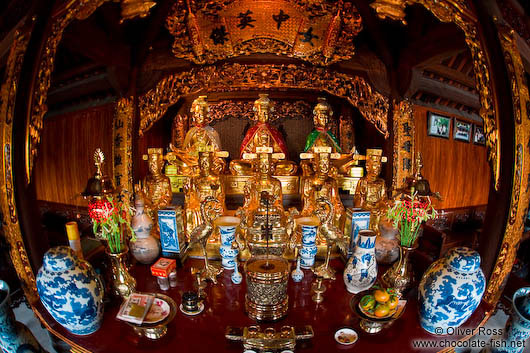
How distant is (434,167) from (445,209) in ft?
1.86

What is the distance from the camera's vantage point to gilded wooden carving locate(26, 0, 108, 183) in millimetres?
1693

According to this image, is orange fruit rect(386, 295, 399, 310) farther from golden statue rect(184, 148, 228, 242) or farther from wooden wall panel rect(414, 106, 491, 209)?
wooden wall panel rect(414, 106, 491, 209)

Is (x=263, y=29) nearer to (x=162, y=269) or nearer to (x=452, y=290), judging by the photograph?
(x=162, y=269)

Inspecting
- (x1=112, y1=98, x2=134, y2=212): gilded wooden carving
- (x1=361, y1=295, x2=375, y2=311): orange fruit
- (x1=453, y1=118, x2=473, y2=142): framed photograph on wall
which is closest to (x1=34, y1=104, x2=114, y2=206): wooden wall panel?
(x1=112, y1=98, x2=134, y2=212): gilded wooden carving

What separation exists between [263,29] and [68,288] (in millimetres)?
2956

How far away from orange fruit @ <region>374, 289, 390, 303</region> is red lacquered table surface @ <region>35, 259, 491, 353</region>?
189mm

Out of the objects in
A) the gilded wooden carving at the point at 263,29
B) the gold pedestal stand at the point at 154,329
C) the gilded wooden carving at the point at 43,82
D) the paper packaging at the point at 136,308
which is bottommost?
the gold pedestal stand at the point at 154,329

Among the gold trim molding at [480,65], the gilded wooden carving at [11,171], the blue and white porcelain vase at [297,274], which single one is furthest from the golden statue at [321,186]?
the gilded wooden carving at [11,171]

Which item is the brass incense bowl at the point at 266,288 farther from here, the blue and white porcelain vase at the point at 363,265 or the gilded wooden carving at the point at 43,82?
the gilded wooden carving at the point at 43,82

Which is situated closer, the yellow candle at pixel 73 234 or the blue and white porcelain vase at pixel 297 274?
the yellow candle at pixel 73 234

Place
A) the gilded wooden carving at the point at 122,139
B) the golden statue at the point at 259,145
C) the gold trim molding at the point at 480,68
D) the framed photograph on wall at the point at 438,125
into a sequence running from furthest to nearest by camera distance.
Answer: the framed photograph on wall at the point at 438,125, the golden statue at the point at 259,145, the gilded wooden carving at the point at 122,139, the gold trim molding at the point at 480,68

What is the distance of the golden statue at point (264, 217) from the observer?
194 centimetres

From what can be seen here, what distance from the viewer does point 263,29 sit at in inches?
123

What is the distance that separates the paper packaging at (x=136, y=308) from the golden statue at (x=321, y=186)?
4.47 feet
